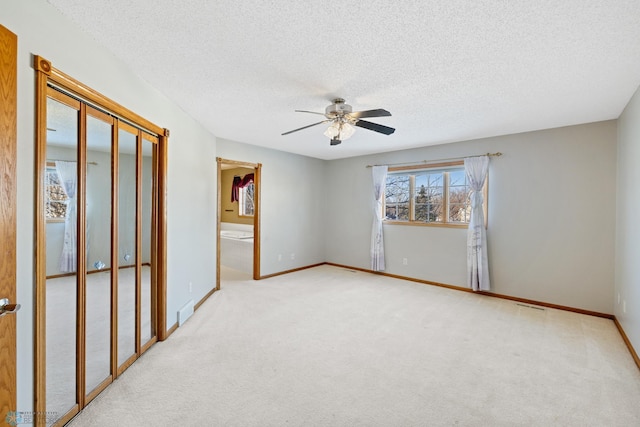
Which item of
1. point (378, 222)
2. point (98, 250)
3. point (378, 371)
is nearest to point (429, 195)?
point (378, 222)

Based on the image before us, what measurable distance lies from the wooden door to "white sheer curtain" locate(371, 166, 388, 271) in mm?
4874

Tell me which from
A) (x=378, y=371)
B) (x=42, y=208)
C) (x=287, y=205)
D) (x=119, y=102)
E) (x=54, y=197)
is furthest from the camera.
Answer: (x=287, y=205)

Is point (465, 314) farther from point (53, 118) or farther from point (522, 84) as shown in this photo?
point (53, 118)

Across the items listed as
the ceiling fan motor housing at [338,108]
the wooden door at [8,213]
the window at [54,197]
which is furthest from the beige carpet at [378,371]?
the ceiling fan motor housing at [338,108]

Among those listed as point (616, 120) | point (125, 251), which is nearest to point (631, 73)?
point (616, 120)

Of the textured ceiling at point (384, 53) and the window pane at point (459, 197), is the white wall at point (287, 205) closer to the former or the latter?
the textured ceiling at point (384, 53)

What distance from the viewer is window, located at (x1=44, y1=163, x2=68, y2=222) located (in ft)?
5.20

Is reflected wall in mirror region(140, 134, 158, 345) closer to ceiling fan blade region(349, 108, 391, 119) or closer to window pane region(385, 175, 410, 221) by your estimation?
ceiling fan blade region(349, 108, 391, 119)

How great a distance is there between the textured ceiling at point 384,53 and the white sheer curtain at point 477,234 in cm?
114

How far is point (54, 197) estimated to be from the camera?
1.65m

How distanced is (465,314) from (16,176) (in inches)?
164

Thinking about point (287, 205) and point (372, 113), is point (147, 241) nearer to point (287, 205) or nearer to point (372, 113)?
point (372, 113)

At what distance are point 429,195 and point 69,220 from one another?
475cm

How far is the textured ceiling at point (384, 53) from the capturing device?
1587 millimetres
